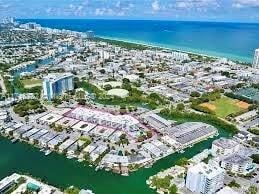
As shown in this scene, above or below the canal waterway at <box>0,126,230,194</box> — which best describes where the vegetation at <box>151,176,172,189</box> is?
above

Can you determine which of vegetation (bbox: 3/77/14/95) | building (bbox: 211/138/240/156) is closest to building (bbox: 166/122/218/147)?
building (bbox: 211/138/240/156)

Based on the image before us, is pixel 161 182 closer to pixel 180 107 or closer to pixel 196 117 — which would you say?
pixel 196 117

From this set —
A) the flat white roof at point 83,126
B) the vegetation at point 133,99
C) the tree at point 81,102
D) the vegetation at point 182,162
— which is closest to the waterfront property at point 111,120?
the flat white roof at point 83,126

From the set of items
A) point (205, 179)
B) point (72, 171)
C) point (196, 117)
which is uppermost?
point (205, 179)

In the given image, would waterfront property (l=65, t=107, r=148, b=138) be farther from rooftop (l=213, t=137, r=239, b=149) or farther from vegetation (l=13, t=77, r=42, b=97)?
vegetation (l=13, t=77, r=42, b=97)

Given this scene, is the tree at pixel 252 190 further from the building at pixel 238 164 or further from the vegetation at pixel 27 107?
the vegetation at pixel 27 107

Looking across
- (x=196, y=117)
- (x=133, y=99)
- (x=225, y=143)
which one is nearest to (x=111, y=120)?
(x=133, y=99)
